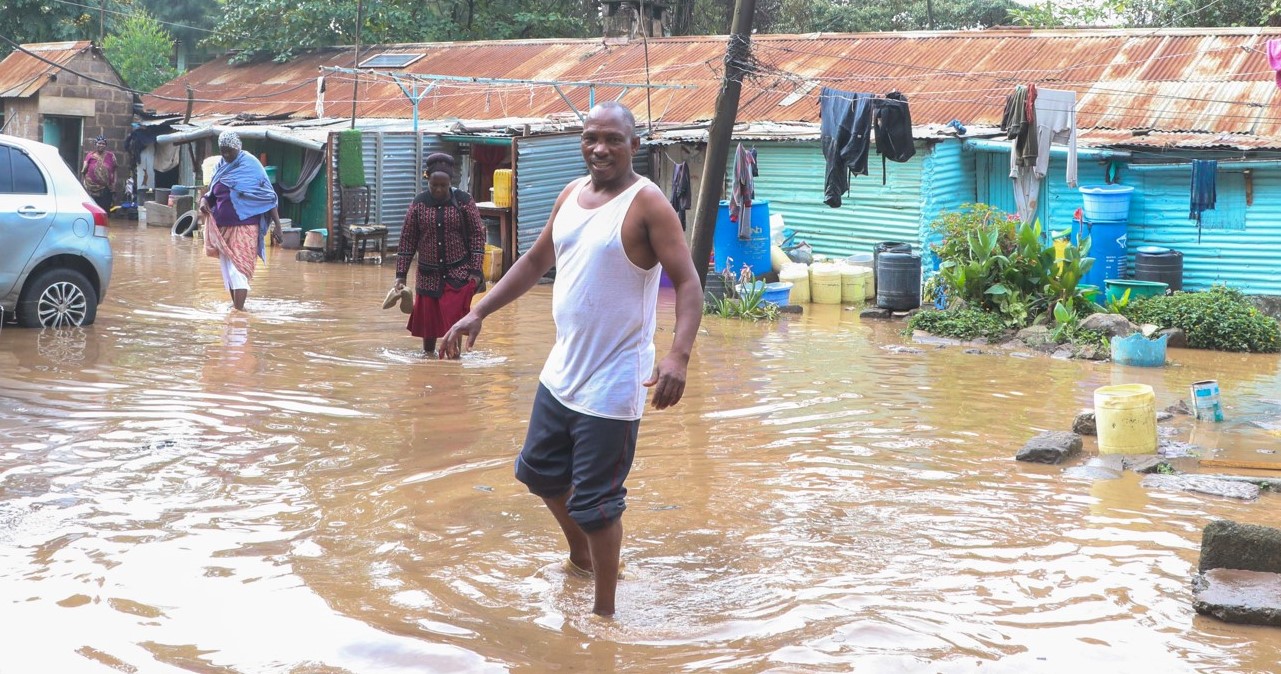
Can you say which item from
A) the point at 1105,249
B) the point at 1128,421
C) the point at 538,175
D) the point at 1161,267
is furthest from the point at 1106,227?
the point at 1128,421

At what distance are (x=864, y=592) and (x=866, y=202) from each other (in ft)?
41.9

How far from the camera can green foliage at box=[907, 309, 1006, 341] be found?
1242 cm

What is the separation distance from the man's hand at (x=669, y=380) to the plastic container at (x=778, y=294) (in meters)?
10.6

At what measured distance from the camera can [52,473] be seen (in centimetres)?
608

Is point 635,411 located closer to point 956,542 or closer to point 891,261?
point 956,542

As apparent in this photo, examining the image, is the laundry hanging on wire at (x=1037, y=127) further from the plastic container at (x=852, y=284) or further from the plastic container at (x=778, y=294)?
the plastic container at (x=778, y=294)

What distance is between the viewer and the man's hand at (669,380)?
4059 mm

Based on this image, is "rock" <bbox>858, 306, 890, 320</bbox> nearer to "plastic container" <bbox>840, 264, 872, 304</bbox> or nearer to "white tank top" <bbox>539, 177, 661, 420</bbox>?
"plastic container" <bbox>840, 264, 872, 304</bbox>

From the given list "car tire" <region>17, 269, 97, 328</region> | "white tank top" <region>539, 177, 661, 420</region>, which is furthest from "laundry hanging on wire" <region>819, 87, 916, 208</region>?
"white tank top" <region>539, 177, 661, 420</region>

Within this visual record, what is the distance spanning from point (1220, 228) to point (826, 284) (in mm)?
4507

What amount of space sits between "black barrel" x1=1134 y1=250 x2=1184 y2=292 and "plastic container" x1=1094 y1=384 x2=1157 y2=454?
7413mm

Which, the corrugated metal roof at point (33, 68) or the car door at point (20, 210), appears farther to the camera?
the corrugated metal roof at point (33, 68)

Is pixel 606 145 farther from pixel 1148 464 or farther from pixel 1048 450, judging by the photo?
pixel 1148 464

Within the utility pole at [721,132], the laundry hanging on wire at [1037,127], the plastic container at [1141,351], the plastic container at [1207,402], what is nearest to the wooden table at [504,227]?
the utility pole at [721,132]
